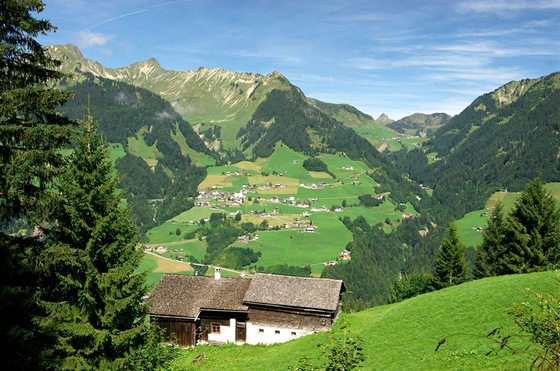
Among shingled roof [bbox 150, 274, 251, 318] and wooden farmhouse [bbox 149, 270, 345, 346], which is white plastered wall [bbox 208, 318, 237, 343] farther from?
shingled roof [bbox 150, 274, 251, 318]

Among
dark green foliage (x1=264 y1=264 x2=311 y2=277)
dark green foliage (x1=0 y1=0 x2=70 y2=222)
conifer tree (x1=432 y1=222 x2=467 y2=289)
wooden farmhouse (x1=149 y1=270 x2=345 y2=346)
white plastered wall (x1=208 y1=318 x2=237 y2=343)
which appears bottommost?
white plastered wall (x1=208 y1=318 x2=237 y2=343)

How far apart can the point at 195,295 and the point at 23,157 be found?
29.4 metres

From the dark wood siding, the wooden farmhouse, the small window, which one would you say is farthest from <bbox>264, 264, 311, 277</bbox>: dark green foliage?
the dark wood siding

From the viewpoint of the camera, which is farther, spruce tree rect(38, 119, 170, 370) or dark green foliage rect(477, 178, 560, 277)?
dark green foliage rect(477, 178, 560, 277)

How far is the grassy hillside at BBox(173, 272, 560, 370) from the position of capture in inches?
801

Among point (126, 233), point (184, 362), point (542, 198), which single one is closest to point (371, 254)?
point (542, 198)

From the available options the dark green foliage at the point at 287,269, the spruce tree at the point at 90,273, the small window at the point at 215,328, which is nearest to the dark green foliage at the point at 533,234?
the small window at the point at 215,328

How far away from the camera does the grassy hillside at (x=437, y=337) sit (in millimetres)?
20358

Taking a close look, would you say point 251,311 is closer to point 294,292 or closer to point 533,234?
point 294,292

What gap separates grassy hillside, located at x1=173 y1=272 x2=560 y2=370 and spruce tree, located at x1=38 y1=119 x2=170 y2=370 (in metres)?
3.40

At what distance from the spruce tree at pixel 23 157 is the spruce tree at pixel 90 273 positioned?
2.40 ft

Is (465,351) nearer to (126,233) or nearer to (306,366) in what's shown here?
(306,366)

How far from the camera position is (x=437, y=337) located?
25.2 m

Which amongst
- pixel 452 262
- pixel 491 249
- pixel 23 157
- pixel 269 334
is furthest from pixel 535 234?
pixel 23 157
